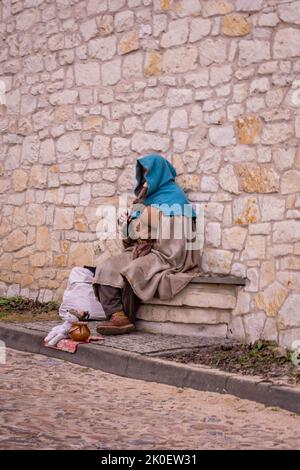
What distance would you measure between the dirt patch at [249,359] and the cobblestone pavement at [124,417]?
0.37m

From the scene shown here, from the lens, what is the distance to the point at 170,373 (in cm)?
561

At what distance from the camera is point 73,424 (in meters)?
4.47

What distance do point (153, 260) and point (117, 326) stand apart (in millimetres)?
655

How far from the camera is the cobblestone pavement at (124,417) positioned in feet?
13.6

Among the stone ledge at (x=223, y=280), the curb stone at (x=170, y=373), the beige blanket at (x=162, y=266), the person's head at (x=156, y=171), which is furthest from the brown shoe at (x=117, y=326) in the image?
the person's head at (x=156, y=171)

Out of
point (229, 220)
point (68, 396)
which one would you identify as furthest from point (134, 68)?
point (68, 396)

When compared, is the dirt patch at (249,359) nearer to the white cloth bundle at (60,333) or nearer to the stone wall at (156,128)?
the stone wall at (156,128)

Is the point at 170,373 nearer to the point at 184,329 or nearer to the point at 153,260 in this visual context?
the point at 184,329

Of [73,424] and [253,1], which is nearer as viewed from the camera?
[73,424]

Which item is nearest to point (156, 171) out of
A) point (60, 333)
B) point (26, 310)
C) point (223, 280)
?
point (223, 280)

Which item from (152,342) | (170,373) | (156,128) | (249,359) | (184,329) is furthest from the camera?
(156,128)

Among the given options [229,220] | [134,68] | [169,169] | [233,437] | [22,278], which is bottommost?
[233,437]

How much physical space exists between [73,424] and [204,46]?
3.92 m
